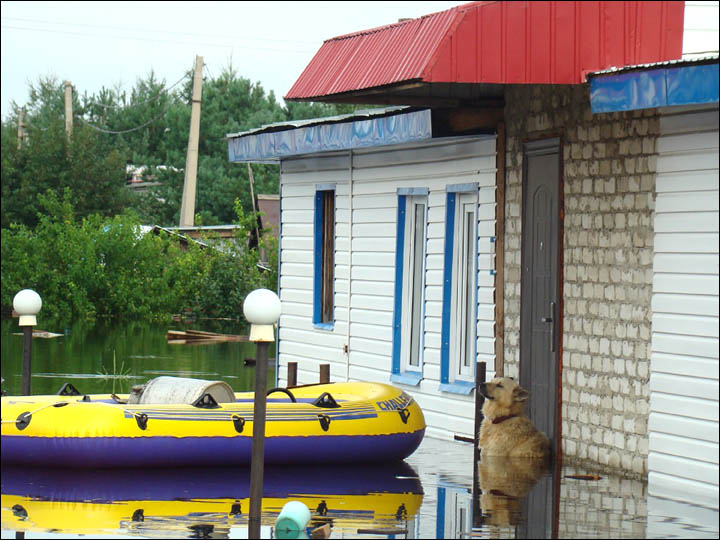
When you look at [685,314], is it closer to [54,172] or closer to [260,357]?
[260,357]

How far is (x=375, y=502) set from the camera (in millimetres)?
10719

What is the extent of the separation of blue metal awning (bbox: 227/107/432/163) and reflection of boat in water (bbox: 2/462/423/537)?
3.48m

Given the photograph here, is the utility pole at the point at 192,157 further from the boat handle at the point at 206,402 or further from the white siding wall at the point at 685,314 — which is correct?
the white siding wall at the point at 685,314

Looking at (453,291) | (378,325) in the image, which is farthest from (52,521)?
(378,325)

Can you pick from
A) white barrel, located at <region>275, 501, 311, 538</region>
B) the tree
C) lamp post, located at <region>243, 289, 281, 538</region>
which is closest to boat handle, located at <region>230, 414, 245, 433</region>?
lamp post, located at <region>243, 289, 281, 538</region>

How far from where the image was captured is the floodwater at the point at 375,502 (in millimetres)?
9391

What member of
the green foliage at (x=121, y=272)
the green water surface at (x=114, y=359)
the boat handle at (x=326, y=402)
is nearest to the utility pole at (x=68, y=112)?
the green foliage at (x=121, y=272)

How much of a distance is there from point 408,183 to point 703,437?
575 cm

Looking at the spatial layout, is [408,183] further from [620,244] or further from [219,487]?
[219,487]

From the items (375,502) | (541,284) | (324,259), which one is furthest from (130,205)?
(375,502)

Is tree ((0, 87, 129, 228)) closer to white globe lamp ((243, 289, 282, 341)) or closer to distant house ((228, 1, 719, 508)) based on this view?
distant house ((228, 1, 719, 508))

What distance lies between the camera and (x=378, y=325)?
16250 millimetres

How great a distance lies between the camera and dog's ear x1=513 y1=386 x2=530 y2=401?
40.8 feet

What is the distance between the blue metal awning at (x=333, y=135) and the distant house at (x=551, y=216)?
0.03 meters
